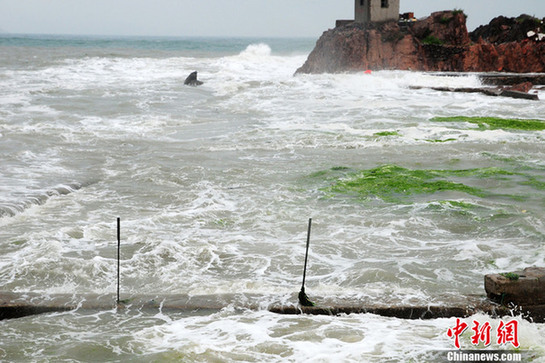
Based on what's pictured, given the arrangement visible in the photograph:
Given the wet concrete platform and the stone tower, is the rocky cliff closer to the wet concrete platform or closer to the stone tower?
the stone tower

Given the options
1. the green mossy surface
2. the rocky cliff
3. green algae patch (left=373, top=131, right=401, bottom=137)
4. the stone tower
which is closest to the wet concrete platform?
the green mossy surface

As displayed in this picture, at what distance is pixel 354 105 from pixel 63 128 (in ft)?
37.9

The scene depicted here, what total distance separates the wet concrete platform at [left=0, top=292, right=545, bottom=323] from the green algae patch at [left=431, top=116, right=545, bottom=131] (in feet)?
43.1

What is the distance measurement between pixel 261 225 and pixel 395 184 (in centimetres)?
349

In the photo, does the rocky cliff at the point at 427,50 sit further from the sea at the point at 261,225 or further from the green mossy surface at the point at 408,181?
the green mossy surface at the point at 408,181

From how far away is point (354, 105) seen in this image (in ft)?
80.3

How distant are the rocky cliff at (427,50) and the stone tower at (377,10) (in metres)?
0.75

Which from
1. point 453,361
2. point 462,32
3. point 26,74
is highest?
point 462,32

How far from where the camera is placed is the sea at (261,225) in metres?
5.50

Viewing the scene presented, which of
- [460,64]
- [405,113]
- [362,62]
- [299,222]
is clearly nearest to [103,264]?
[299,222]

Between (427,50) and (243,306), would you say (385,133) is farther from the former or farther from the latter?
(427,50)

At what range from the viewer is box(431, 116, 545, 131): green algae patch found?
18.3 metres

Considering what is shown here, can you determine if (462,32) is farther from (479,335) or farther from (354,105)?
(479,335)

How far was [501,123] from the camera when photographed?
61.8 ft
